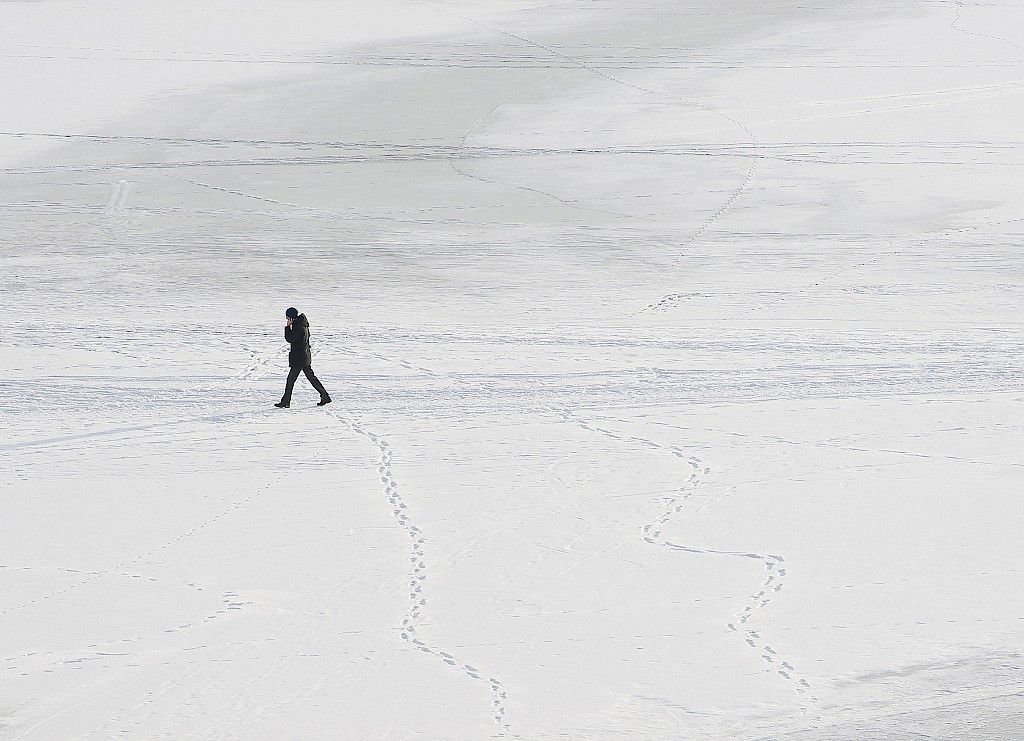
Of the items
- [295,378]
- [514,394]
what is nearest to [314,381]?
[295,378]

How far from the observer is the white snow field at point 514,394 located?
248 inches

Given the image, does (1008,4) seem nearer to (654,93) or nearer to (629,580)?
(654,93)

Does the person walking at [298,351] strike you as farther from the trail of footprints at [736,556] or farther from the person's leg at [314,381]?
the trail of footprints at [736,556]

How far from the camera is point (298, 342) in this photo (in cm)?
1062

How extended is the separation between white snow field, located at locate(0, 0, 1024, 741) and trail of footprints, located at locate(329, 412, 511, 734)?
27 millimetres

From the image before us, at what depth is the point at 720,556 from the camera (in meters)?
7.71

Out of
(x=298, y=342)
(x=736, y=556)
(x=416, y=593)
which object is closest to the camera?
(x=416, y=593)

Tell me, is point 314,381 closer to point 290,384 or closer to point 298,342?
point 290,384

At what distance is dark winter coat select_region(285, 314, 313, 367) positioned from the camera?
1061 cm

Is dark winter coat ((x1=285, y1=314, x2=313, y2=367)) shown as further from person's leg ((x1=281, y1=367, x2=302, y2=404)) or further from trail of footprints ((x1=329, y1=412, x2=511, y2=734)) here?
trail of footprints ((x1=329, y1=412, x2=511, y2=734))

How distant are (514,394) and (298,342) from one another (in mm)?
1600

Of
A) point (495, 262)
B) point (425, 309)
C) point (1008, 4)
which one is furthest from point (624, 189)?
point (1008, 4)

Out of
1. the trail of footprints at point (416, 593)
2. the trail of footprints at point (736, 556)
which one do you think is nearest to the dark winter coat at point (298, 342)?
the trail of footprints at point (416, 593)

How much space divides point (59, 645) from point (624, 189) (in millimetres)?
11835
